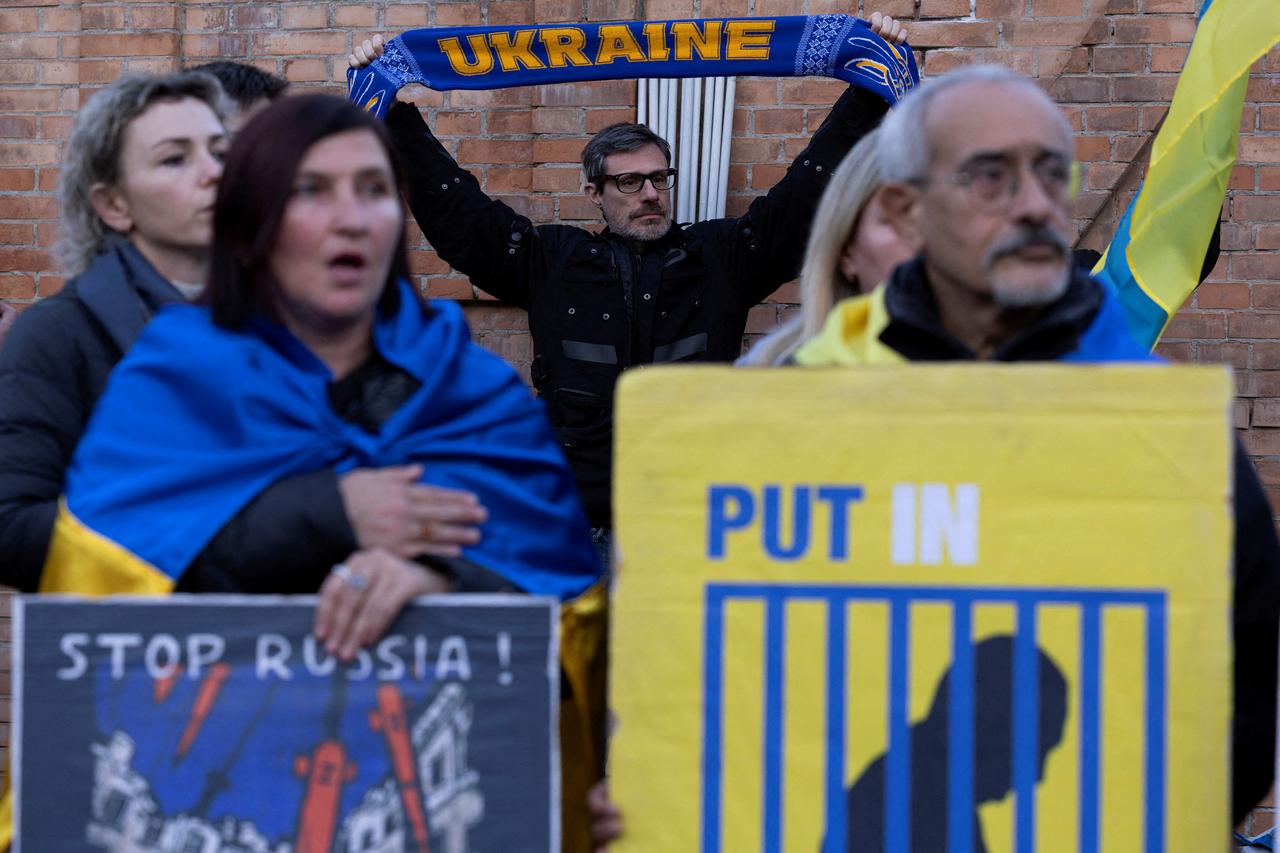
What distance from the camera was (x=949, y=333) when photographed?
2115 millimetres

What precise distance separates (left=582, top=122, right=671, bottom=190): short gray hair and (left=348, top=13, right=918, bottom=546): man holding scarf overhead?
2 centimetres

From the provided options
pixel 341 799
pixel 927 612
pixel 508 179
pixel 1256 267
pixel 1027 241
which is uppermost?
pixel 508 179

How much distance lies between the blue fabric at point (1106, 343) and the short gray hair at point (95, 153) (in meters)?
1.51

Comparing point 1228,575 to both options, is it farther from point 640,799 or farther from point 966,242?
point 640,799

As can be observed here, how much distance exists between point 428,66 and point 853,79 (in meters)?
1.08

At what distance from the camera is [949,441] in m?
1.84

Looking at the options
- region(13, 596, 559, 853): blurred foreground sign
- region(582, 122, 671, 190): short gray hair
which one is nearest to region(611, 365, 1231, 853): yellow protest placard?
region(13, 596, 559, 853): blurred foreground sign

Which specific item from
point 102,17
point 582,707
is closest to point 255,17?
point 102,17

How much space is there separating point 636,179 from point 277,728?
263 cm

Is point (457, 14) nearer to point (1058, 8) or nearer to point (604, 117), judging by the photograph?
point (604, 117)

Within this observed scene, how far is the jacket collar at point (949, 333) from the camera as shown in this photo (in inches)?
79.9

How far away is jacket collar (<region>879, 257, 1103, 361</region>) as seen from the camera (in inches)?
79.9

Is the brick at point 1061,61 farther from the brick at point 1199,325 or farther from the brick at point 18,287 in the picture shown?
the brick at point 18,287

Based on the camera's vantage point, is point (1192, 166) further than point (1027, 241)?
Yes
